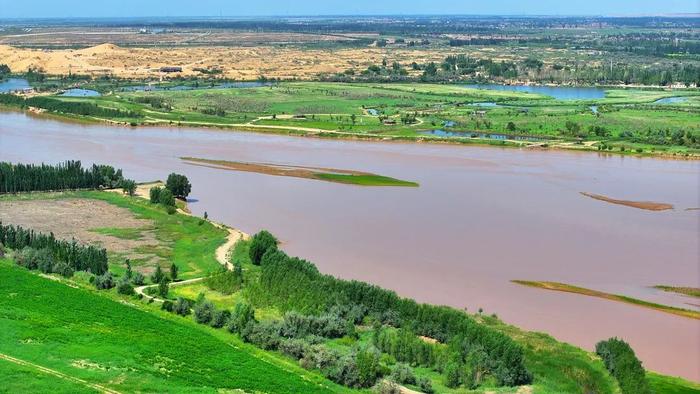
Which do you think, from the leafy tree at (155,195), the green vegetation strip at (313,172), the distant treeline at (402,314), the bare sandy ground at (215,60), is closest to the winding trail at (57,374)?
the distant treeline at (402,314)

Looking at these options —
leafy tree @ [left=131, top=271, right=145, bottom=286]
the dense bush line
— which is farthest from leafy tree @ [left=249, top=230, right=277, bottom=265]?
the dense bush line

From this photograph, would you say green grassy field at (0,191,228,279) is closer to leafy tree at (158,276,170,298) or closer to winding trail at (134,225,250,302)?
winding trail at (134,225,250,302)

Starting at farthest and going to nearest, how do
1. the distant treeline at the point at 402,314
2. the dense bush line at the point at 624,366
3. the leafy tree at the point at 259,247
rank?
the leafy tree at the point at 259,247 → the distant treeline at the point at 402,314 → the dense bush line at the point at 624,366

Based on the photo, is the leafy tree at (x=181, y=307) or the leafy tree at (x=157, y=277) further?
the leafy tree at (x=157, y=277)

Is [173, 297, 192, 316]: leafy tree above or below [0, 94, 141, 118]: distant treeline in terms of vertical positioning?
below

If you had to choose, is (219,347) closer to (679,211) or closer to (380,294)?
(380,294)

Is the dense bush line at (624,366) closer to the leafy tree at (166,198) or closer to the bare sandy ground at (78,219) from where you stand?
the bare sandy ground at (78,219)
